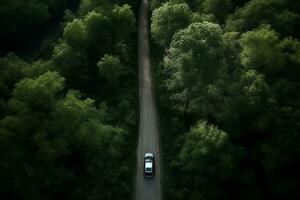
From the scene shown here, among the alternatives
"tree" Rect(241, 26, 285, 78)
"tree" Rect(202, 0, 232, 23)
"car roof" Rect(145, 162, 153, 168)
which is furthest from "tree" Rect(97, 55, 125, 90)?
"tree" Rect(241, 26, 285, 78)

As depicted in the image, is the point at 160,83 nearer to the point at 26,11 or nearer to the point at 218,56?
the point at 218,56

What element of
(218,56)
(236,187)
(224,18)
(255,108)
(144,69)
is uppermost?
(224,18)

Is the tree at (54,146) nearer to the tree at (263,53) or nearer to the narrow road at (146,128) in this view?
the narrow road at (146,128)

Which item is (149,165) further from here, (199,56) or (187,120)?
(199,56)

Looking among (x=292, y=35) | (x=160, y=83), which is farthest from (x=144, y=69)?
(x=292, y=35)

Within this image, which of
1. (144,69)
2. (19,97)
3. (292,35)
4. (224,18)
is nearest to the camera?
(19,97)

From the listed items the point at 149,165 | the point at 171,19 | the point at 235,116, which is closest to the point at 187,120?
the point at 149,165
